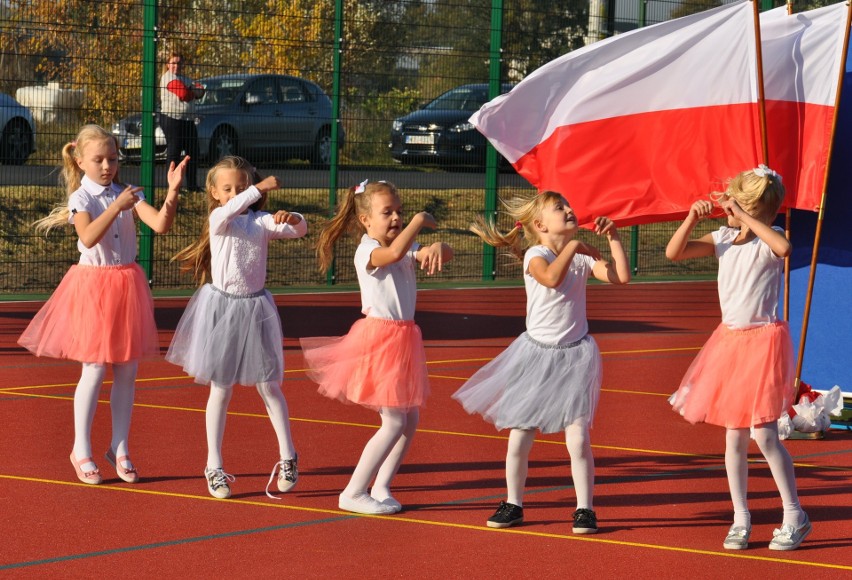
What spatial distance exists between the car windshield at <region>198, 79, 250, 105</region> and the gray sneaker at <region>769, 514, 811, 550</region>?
34.0 ft

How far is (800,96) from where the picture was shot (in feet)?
26.3

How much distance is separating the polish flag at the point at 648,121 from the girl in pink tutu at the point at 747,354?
6.36ft

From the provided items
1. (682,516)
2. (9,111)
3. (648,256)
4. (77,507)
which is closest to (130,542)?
(77,507)

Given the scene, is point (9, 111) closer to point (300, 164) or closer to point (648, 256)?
point (300, 164)

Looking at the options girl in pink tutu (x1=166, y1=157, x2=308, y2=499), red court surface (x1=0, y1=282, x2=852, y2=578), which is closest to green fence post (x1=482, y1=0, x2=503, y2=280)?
red court surface (x1=0, y1=282, x2=852, y2=578)

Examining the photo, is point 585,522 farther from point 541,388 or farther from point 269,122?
point 269,122

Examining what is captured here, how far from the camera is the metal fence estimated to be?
14.4 m

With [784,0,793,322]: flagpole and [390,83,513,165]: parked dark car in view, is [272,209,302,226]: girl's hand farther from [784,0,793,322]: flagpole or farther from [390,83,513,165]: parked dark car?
[390,83,513,165]: parked dark car

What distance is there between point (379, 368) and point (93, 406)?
151cm

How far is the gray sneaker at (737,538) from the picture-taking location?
5.69m

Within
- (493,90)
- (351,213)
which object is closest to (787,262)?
(351,213)

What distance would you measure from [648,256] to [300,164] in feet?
19.4

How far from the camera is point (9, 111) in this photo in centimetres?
1389

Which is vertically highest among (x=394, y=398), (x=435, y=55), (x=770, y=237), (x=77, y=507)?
(x=435, y=55)
